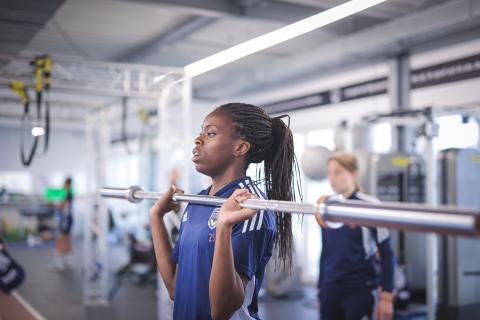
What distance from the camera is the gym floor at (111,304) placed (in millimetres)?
5707

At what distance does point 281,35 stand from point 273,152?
369 millimetres

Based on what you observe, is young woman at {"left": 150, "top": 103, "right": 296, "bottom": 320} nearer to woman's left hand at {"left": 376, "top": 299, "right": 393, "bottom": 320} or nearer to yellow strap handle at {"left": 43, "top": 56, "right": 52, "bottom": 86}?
woman's left hand at {"left": 376, "top": 299, "right": 393, "bottom": 320}

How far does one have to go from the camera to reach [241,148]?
1532 millimetres

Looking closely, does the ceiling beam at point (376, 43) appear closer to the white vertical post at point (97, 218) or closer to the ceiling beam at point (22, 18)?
the white vertical post at point (97, 218)

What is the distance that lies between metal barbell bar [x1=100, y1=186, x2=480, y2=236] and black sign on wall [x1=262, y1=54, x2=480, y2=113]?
4.05 meters

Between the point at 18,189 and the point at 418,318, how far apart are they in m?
11.3

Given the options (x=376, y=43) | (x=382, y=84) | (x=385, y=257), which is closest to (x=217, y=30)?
(x=376, y=43)

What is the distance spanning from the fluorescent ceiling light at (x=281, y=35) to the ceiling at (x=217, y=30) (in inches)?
82.0

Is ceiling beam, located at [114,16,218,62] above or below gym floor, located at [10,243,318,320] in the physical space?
above

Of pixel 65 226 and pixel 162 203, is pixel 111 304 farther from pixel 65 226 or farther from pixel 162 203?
pixel 162 203

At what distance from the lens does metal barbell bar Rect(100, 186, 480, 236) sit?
81 centimetres

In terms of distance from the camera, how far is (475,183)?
5.80 m

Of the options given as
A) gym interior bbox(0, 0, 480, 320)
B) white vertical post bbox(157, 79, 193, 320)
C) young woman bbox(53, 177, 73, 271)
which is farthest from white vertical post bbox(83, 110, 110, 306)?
young woman bbox(53, 177, 73, 271)

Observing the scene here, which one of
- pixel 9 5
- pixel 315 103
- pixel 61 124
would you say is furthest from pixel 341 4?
pixel 61 124
